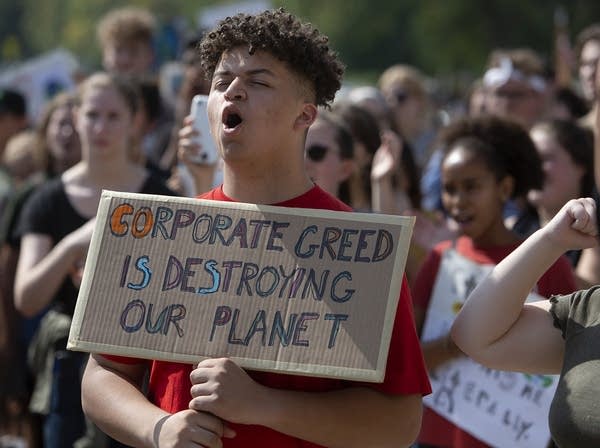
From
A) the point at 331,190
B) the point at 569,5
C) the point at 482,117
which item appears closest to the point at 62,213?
the point at 331,190

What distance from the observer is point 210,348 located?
311 centimetres

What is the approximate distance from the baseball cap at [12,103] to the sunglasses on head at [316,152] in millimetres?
4751

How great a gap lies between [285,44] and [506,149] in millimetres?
2270

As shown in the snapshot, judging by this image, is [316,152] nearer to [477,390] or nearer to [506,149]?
[506,149]

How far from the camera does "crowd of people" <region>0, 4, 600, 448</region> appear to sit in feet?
10.3

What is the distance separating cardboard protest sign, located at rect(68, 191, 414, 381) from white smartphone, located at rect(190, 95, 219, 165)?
5.22ft

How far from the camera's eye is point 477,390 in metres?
4.91

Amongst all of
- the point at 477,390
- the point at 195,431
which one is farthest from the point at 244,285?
the point at 477,390

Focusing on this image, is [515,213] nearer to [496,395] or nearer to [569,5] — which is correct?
[496,395]

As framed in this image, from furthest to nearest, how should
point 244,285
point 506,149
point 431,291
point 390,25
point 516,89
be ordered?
point 390,25, point 516,89, point 506,149, point 431,291, point 244,285

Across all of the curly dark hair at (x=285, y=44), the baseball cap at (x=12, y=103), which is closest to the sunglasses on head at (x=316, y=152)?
the curly dark hair at (x=285, y=44)

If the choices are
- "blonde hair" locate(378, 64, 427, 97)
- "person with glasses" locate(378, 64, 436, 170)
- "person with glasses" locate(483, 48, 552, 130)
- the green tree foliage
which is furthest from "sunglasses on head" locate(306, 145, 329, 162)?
the green tree foliage

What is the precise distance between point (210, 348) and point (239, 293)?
6.0 inches

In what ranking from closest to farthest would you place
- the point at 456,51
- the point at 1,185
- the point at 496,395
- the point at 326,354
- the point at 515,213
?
1. the point at 326,354
2. the point at 496,395
3. the point at 515,213
4. the point at 1,185
5. the point at 456,51
